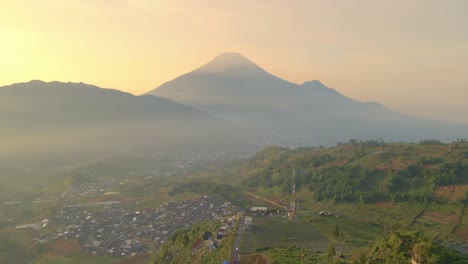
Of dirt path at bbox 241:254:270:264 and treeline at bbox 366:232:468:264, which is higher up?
treeline at bbox 366:232:468:264

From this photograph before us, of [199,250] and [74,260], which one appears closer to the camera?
[199,250]

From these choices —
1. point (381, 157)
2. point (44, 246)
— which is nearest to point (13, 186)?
point (44, 246)

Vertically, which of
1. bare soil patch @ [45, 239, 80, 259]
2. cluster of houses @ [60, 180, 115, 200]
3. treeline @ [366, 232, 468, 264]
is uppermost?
treeline @ [366, 232, 468, 264]

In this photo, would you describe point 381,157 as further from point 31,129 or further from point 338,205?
point 31,129

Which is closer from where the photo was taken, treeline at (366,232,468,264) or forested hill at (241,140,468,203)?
treeline at (366,232,468,264)

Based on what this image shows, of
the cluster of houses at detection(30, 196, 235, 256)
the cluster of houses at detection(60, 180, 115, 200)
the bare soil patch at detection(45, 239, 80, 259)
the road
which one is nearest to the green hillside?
the road

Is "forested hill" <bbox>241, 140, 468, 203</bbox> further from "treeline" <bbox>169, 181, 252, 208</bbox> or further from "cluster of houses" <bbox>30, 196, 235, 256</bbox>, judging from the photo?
"cluster of houses" <bbox>30, 196, 235, 256</bbox>
